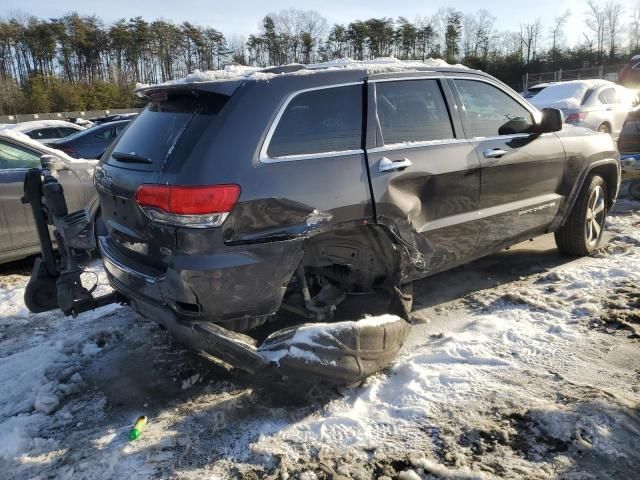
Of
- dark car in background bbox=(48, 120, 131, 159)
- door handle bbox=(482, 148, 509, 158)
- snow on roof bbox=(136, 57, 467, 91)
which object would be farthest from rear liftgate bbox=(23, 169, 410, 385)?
dark car in background bbox=(48, 120, 131, 159)

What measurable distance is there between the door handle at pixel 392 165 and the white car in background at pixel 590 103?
29.8 ft

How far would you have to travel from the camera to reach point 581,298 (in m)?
4.34

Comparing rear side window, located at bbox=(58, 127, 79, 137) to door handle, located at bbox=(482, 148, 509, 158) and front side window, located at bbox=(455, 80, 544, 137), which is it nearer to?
front side window, located at bbox=(455, 80, 544, 137)

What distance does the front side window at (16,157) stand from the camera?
573 centimetres

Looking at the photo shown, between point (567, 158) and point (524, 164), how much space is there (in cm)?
71

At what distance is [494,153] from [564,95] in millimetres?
9048

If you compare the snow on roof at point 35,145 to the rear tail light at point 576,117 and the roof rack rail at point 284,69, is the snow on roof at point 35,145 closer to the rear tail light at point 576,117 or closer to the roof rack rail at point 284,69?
the roof rack rail at point 284,69

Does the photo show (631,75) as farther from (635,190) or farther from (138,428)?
(138,428)

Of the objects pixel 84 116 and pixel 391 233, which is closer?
pixel 391 233

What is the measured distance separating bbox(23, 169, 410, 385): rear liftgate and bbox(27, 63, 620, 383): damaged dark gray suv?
12mm

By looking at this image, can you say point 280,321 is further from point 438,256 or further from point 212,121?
point 212,121

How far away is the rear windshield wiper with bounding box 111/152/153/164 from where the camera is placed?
314 centimetres

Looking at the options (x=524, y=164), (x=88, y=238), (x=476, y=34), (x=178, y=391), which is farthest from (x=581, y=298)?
(x=476, y=34)

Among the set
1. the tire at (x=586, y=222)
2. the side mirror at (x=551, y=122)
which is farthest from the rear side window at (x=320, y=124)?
the tire at (x=586, y=222)
